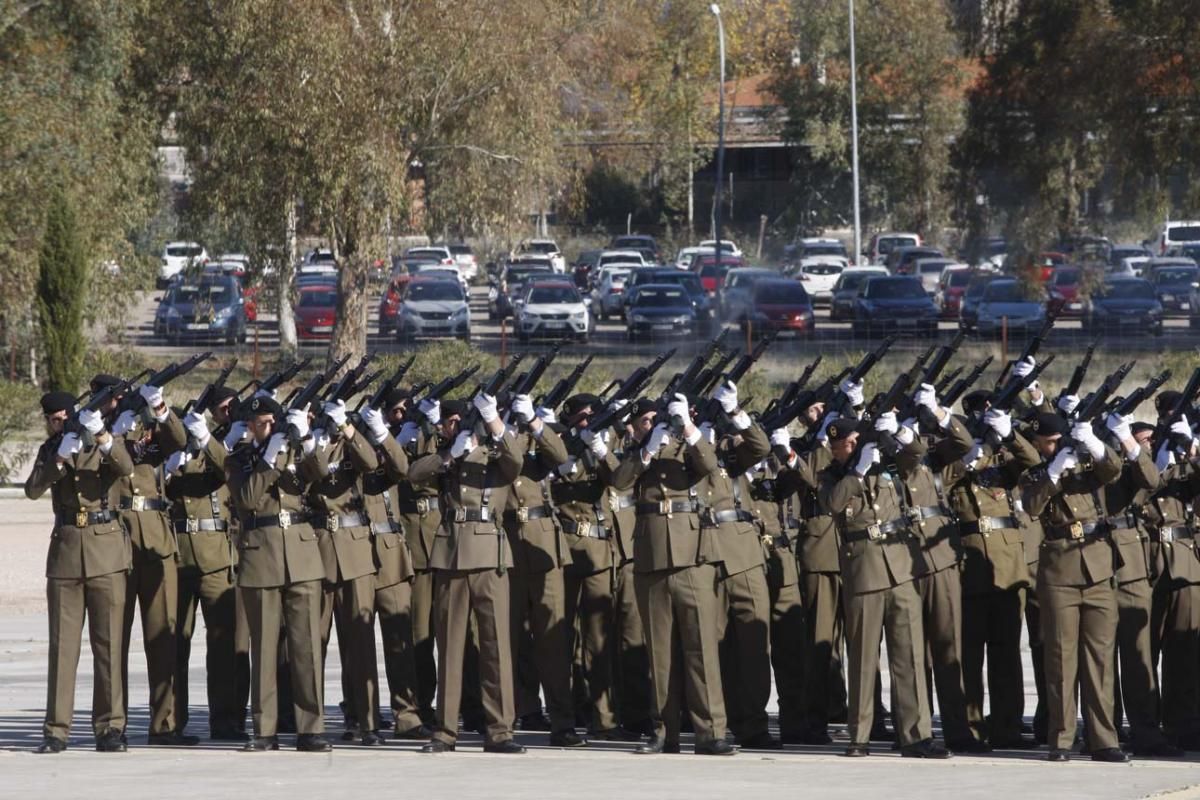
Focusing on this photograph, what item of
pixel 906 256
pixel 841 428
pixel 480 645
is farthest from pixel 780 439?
pixel 906 256

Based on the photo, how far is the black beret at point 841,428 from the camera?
32.6 ft

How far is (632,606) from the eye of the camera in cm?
1072

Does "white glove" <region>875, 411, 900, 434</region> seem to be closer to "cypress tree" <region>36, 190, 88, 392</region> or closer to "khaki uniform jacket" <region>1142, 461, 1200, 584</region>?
"khaki uniform jacket" <region>1142, 461, 1200, 584</region>

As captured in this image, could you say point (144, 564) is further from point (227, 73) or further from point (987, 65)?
Answer: point (987, 65)

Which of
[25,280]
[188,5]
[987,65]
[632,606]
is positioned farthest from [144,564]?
[987,65]

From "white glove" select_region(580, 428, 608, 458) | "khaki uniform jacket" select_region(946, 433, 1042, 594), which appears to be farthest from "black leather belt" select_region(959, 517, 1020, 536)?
"white glove" select_region(580, 428, 608, 458)

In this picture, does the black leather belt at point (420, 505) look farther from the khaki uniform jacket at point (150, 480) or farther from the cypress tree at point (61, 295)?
the cypress tree at point (61, 295)

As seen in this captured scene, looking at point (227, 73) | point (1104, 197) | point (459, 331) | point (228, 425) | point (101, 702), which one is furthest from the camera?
point (1104, 197)

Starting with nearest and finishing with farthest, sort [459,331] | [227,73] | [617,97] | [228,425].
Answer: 1. [228,425]
2. [227,73]
3. [459,331]
4. [617,97]

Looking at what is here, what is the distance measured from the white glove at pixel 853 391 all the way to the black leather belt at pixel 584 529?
1486 millimetres

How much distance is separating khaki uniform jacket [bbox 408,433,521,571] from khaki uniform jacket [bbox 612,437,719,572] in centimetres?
58

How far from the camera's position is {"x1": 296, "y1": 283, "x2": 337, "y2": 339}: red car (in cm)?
3391

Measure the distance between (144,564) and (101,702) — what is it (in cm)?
79

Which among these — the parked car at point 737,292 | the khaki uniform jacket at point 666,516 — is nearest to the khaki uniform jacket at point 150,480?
the khaki uniform jacket at point 666,516
